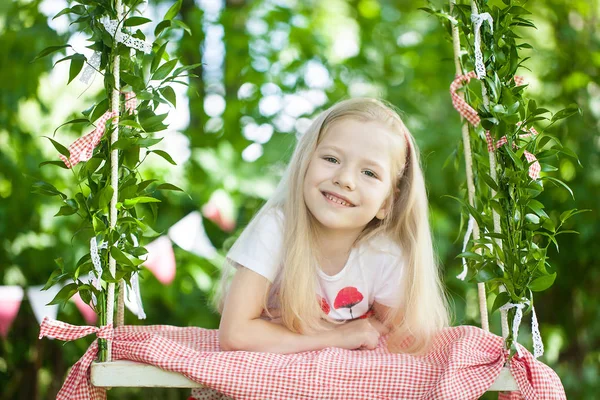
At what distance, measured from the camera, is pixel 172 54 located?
258 cm

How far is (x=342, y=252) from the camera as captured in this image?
1524mm

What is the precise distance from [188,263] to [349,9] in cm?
200

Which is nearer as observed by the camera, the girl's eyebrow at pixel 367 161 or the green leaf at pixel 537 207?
the green leaf at pixel 537 207

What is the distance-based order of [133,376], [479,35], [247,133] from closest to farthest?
[133,376] < [479,35] < [247,133]

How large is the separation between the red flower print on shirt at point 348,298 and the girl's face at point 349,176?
0.13 metres

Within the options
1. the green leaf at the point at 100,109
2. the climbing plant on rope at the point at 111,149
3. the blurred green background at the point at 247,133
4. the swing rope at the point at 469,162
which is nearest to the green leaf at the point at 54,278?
the climbing plant on rope at the point at 111,149

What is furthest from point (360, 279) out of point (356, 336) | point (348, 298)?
point (356, 336)

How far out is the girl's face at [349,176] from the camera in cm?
142

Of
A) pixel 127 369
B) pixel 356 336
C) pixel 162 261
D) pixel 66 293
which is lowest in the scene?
pixel 162 261

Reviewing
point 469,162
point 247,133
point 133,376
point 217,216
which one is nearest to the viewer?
point 133,376

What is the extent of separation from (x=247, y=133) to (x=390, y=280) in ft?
3.74

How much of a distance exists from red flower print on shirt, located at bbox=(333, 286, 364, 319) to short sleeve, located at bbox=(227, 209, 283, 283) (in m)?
0.15

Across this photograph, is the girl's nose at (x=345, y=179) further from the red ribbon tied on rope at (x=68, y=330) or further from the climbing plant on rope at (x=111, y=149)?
the red ribbon tied on rope at (x=68, y=330)

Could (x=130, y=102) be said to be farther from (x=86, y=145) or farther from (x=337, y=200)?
(x=337, y=200)
